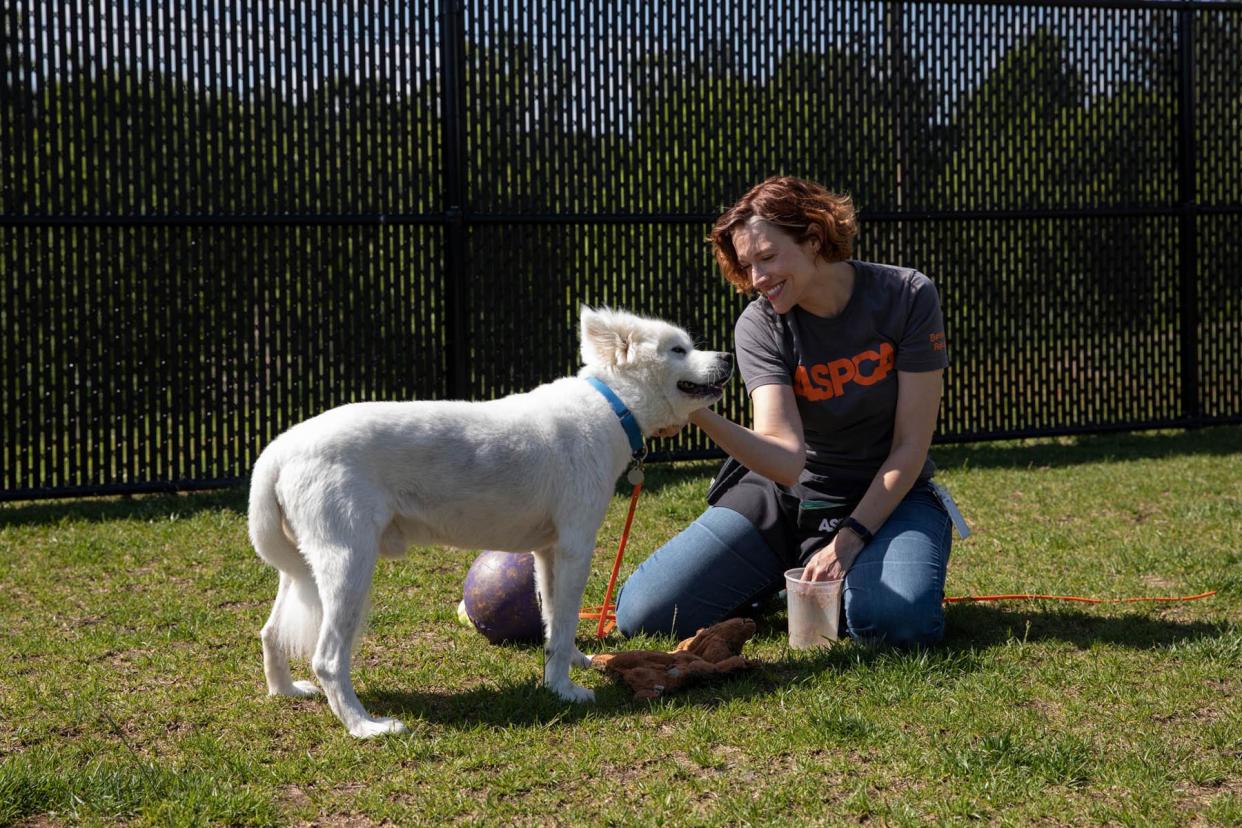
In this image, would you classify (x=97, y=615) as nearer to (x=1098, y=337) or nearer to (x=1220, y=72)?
(x=1098, y=337)

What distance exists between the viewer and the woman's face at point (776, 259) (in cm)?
493

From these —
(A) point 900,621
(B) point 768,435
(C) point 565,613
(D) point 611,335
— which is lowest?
(A) point 900,621

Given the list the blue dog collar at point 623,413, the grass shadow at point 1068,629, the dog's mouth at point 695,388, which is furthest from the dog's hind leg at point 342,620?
the grass shadow at point 1068,629

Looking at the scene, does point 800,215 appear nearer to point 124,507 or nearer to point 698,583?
point 698,583

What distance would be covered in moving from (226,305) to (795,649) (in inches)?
211

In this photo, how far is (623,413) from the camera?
459 cm

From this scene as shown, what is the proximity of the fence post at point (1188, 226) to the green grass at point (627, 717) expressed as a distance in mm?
4749

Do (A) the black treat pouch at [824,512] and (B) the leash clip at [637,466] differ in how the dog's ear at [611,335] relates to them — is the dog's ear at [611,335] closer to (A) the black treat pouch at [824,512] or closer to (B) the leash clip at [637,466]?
(B) the leash clip at [637,466]

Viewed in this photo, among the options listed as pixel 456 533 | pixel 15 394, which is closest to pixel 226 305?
pixel 15 394

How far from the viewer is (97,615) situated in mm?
5781

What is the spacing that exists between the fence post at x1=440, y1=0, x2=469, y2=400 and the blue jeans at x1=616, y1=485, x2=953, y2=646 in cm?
390

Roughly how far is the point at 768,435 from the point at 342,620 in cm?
192

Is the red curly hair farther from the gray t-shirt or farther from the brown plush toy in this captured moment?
the brown plush toy

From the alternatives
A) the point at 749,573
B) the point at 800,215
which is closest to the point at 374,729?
the point at 749,573
